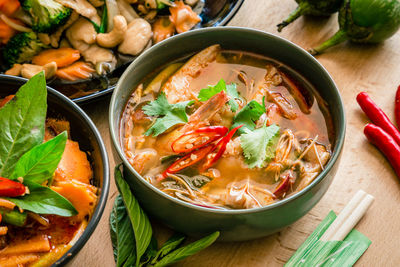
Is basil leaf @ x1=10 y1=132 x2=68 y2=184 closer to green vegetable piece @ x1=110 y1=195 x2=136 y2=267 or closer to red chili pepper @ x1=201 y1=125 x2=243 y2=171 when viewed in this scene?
green vegetable piece @ x1=110 y1=195 x2=136 y2=267

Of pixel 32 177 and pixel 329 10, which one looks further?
pixel 329 10

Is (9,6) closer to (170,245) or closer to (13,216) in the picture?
(13,216)

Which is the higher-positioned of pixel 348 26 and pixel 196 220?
pixel 348 26

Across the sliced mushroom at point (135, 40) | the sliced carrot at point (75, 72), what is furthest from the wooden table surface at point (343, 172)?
the sliced mushroom at point (135, 40)

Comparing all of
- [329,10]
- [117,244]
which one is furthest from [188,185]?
[329,10]

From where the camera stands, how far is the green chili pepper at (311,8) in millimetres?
2215

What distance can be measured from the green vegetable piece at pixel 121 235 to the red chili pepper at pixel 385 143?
99 cm

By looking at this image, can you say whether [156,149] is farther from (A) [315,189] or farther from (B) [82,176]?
(A) [315,189]

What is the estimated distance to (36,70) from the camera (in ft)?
6.64

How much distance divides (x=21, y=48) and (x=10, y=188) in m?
0.93

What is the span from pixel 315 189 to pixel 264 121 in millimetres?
329

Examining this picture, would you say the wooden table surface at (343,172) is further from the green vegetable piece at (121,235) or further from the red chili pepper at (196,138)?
the red chili pepper at (196,138)

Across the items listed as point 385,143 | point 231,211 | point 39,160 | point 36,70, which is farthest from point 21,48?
point 385,143

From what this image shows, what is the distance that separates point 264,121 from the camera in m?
1.68
